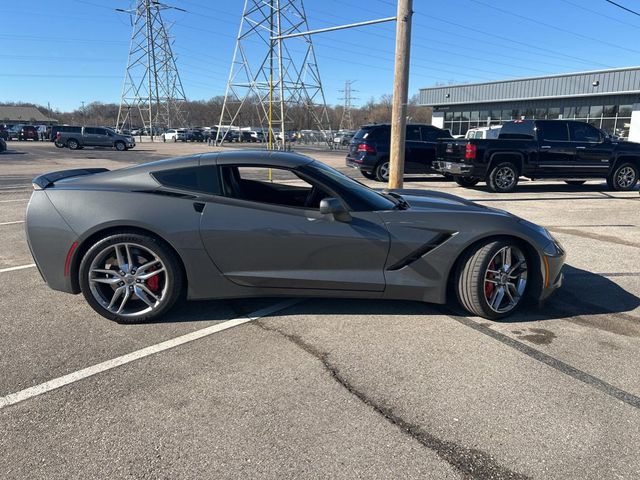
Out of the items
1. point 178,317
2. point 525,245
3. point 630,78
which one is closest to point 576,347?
point 525,245

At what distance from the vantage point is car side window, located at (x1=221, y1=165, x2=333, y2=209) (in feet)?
12.4

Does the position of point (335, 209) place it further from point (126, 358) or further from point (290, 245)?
point (126, 358)

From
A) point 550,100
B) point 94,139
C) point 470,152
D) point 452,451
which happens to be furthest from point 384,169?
point 94,139


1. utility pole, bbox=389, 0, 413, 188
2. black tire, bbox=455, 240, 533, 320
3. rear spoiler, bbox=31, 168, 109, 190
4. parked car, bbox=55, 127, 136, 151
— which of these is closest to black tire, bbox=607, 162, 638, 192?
utility pole, bbox=389, 0, 413, 188

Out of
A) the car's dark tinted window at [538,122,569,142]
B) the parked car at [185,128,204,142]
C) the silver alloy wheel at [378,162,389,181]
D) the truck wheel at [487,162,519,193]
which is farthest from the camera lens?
the parked car at [185,128,204,142]

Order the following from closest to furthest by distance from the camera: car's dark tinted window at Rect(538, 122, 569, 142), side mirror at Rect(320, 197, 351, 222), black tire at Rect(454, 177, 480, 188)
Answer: side mirror at Rect(320, 197, 351, 222) → car's dark tinted window at Rect(538, 122, 569, 142) → black tire at Rect(454, 177, 480, 188)

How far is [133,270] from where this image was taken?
3.67 m

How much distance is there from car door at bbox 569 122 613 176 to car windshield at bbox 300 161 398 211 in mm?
10445

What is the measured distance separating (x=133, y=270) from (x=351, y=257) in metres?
1.71

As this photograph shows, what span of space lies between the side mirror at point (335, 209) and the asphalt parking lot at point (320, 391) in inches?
33.7

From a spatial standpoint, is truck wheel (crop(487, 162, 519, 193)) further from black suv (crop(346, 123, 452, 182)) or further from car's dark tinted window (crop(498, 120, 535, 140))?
black suv (crop(346, 123, 452, 182))

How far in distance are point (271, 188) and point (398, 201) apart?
4.02ft

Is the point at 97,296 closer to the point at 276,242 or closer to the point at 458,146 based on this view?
the point at 276,242

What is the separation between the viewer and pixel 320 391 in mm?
2811
